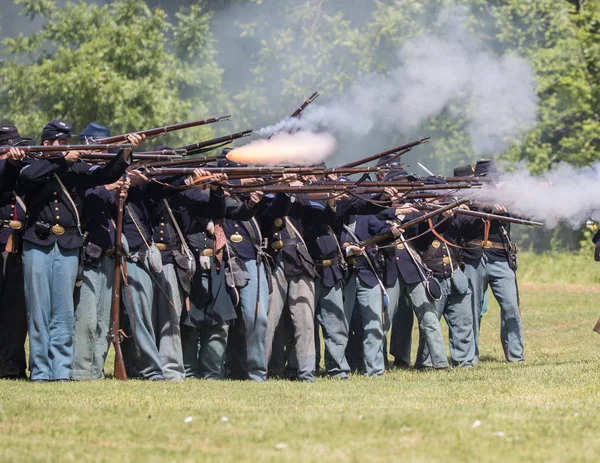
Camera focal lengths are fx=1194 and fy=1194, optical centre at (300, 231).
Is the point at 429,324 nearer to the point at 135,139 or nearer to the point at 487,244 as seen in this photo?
the point at 487,244

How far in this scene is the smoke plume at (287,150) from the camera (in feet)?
38.2

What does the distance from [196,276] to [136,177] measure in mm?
1313

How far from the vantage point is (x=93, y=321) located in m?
10.9

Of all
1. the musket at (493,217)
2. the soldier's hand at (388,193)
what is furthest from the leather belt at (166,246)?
the musket at (493,217)

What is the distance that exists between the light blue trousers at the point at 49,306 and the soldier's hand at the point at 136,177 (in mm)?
840

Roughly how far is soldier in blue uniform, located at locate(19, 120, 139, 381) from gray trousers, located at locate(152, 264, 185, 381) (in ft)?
3.31

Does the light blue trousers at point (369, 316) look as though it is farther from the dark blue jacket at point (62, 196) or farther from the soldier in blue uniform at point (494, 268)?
the dark blue jacket at point (62, 196)

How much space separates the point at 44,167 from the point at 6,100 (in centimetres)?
1562

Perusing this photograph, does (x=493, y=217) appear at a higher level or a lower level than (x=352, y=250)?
higher

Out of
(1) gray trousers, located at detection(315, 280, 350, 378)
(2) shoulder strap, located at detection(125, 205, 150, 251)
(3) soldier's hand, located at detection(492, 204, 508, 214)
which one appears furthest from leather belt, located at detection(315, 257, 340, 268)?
(3) soldier's hand, located at detection(492, 204, 508, 214)

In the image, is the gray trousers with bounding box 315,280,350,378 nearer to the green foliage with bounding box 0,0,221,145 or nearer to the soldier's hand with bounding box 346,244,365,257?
the soldier's hand with bounding box 346,244,365,257

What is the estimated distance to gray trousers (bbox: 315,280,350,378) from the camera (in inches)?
476

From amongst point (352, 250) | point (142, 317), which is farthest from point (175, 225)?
point (352, 250)

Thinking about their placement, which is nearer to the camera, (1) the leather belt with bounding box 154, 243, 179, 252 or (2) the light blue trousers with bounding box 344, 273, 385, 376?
(1) the leather belt with bounding box 154, 243, 179, 252
